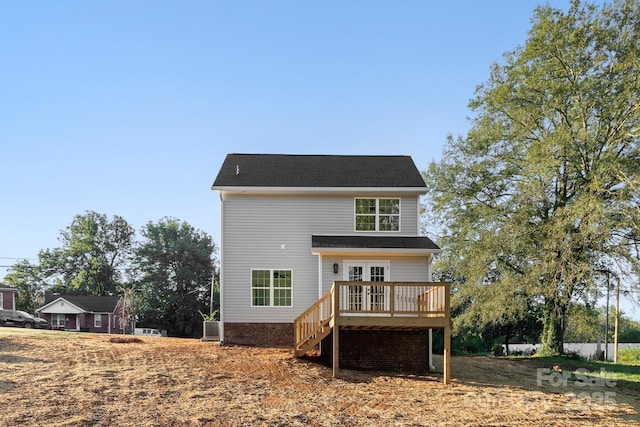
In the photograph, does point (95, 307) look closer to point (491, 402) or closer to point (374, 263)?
point (374, 263)

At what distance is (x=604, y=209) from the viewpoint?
2311cm

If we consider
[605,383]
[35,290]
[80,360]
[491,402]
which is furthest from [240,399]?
[35,290]

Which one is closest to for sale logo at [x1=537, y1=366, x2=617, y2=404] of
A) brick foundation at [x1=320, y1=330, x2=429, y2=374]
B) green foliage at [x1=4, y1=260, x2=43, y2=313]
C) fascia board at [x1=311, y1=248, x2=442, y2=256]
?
brick foundation at [x1=320, y1=330, x2=429, y2=374]

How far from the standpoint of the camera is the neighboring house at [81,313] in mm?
51844

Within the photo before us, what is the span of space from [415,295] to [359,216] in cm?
416

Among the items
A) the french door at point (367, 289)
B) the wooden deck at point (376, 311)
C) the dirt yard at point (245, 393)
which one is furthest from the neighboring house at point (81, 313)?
the wooden deck at point (376, 311)

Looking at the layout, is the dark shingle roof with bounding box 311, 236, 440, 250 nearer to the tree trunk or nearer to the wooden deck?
the wooden deck

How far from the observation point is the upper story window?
20.7 meters

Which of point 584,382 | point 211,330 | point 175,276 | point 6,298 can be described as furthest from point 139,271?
point 584,382

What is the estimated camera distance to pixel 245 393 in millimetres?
13930

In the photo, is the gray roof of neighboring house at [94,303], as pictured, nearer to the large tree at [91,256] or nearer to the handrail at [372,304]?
the large tree at [91,256]

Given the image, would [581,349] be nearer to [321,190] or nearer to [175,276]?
[321,190]

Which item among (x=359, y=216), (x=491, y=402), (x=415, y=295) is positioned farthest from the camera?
(x=359, y=216)

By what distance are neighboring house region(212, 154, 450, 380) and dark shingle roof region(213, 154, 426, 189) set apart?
0.24 feet
